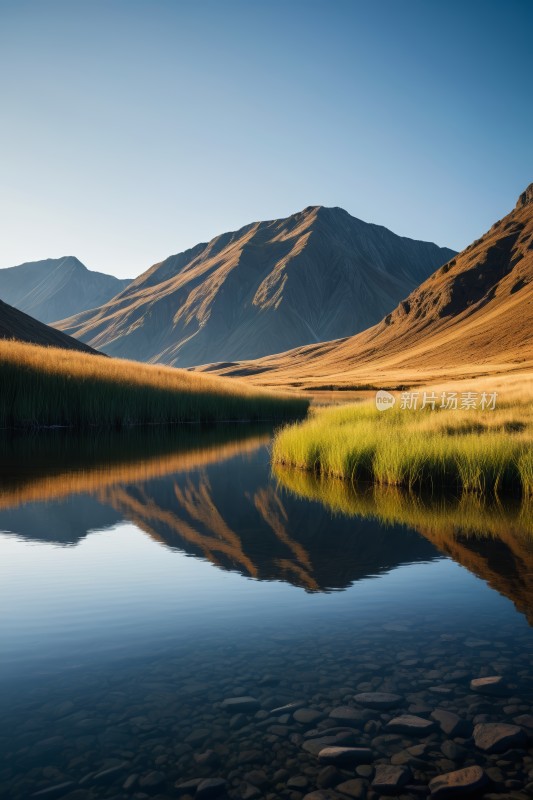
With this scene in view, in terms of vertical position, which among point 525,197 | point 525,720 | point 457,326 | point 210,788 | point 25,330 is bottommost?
point 525,720

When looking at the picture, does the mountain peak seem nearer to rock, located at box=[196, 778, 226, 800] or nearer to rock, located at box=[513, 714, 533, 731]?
rock, located at box=[513, 714, 533, 731]

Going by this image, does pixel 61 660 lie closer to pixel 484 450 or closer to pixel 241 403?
pixel 484 450

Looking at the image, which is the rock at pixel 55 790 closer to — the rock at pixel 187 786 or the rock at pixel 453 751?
the rock at pixel 187 786

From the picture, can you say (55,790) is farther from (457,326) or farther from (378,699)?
(457,326)

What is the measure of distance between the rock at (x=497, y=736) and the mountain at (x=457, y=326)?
107057 millimetres

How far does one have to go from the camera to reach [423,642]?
5789 millimetres

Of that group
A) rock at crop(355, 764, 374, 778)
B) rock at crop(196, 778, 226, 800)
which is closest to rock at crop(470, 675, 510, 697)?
rock at crop(355, 764, 374, 778)

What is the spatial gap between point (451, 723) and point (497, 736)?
0.30m

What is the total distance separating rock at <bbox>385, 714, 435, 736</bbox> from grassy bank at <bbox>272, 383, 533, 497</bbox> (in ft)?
33.2

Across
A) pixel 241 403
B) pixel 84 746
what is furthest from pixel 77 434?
pixel 84 746

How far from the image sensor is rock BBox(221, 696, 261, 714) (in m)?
4.52

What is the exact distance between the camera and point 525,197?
587ft

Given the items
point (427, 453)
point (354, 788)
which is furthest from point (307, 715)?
point (427, 453)

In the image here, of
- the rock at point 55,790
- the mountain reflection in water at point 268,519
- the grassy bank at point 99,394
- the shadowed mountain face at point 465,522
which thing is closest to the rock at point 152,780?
the rock at point 55,790
